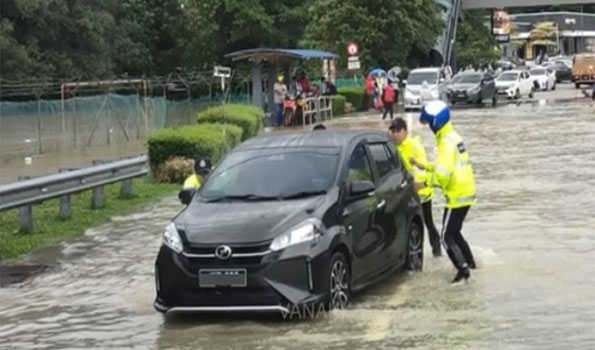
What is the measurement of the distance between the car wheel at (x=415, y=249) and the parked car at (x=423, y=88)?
38.0 m

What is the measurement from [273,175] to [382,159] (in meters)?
1.39

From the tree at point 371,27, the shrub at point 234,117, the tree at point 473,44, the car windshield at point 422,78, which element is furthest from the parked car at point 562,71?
the shrub at point 234,117

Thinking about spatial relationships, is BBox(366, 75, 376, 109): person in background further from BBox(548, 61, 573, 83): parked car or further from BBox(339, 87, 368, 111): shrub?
BBox(548, 61, 573, 83): parked car

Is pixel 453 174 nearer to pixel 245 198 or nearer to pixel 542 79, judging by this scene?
pixel 245 198

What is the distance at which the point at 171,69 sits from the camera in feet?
249

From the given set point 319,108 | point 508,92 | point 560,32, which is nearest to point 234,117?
point 319,108

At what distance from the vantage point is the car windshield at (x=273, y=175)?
33.8ft

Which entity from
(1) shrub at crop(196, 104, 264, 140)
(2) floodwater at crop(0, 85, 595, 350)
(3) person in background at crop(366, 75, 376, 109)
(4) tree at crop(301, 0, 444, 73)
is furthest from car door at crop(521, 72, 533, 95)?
(2) floodwater at crop(0, 85, 595, 350)

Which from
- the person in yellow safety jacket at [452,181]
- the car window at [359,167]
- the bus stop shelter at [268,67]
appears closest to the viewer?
the car window at [359,167]

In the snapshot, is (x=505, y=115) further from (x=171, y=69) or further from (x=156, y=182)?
(x=171, y=69)

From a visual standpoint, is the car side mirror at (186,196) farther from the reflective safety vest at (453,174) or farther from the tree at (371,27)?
the tree at (371,27)

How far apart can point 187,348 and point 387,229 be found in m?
2.80

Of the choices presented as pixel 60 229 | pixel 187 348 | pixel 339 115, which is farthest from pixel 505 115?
pixel 187 348

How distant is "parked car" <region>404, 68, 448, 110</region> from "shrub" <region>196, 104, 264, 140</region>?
20.2 m
